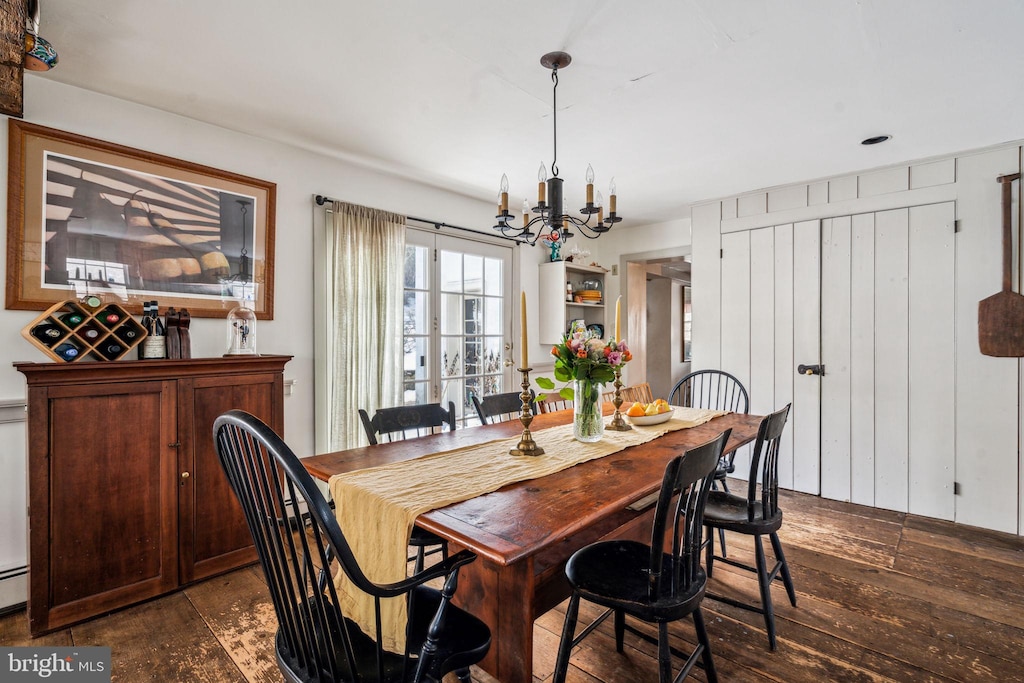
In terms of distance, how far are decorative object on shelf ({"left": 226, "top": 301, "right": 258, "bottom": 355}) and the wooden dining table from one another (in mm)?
1244

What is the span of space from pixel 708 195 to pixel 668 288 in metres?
2.78

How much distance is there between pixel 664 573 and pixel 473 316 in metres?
2.93

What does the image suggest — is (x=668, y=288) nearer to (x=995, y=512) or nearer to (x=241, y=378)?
(x=995, y=512)

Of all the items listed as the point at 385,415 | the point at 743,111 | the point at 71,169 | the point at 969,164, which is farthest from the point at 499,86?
the point at 969,164

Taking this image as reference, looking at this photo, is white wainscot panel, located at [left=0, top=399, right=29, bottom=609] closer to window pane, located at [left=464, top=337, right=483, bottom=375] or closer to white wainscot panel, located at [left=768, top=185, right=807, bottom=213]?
window pane, located at [left=464, top=337, right=483, bottom=375]

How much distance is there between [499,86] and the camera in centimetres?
227

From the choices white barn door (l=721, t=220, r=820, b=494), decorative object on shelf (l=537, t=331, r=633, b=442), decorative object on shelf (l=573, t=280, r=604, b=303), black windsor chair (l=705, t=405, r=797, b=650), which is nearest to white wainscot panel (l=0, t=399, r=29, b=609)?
decorative object on shelf (l=537, t=331, r=633, b=442)

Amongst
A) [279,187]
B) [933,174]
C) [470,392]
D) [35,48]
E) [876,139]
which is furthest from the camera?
[470,392]

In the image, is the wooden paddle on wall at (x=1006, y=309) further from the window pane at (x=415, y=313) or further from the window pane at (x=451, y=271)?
the window pane at (x=415, y=313)

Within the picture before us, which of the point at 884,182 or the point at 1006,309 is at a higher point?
the point at 884,182

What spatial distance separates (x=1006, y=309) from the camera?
295 centimetres

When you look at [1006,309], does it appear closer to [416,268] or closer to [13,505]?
[416,268]

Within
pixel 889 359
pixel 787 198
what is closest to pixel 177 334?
pixel 787 198

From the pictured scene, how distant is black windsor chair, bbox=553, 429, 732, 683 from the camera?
1318 mm
